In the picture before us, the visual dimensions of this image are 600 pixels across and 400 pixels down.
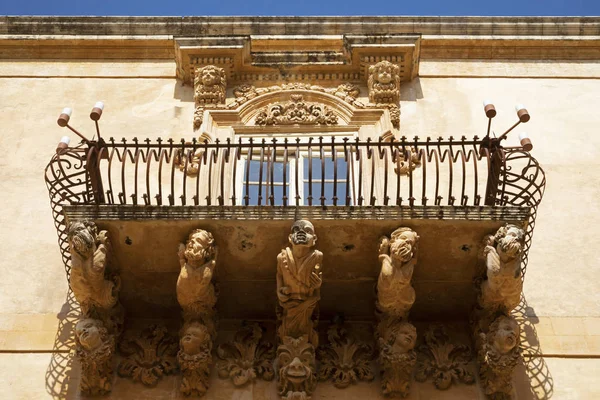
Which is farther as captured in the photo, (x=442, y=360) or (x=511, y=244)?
(x=442, y=360)

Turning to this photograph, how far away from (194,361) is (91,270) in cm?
105

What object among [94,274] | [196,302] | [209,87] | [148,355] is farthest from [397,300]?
[209,87]

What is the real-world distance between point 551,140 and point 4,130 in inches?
218

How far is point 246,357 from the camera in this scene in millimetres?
8539

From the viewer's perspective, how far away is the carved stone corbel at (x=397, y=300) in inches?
324

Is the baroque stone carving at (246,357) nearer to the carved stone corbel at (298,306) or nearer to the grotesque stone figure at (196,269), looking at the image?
the carved stone corbel at (298,306)

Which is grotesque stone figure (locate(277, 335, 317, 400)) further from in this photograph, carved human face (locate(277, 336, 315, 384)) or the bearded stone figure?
the bearded stone figure

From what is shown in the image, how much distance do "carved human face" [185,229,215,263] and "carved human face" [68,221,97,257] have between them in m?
0.72

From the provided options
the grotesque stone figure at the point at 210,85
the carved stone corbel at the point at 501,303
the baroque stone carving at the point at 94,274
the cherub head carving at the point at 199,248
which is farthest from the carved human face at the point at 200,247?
the grotesque stone figure at the point at 210,85

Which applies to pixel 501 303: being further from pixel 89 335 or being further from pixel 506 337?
pixel 89 335

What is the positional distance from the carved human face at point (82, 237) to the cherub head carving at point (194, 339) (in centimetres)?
96

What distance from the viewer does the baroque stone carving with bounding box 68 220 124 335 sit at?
8180mm

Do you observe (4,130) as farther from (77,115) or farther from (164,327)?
(164,327)

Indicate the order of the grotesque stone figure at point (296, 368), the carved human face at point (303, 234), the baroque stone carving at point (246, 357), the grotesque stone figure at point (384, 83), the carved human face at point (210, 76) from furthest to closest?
the carved human face at point (210, 76), the grotesque stone figure at point (384, 83), the baroque stone carving at point (246, 357), the grotesque stone figure at point (296, 368), the carved human face at point (303, 234)
